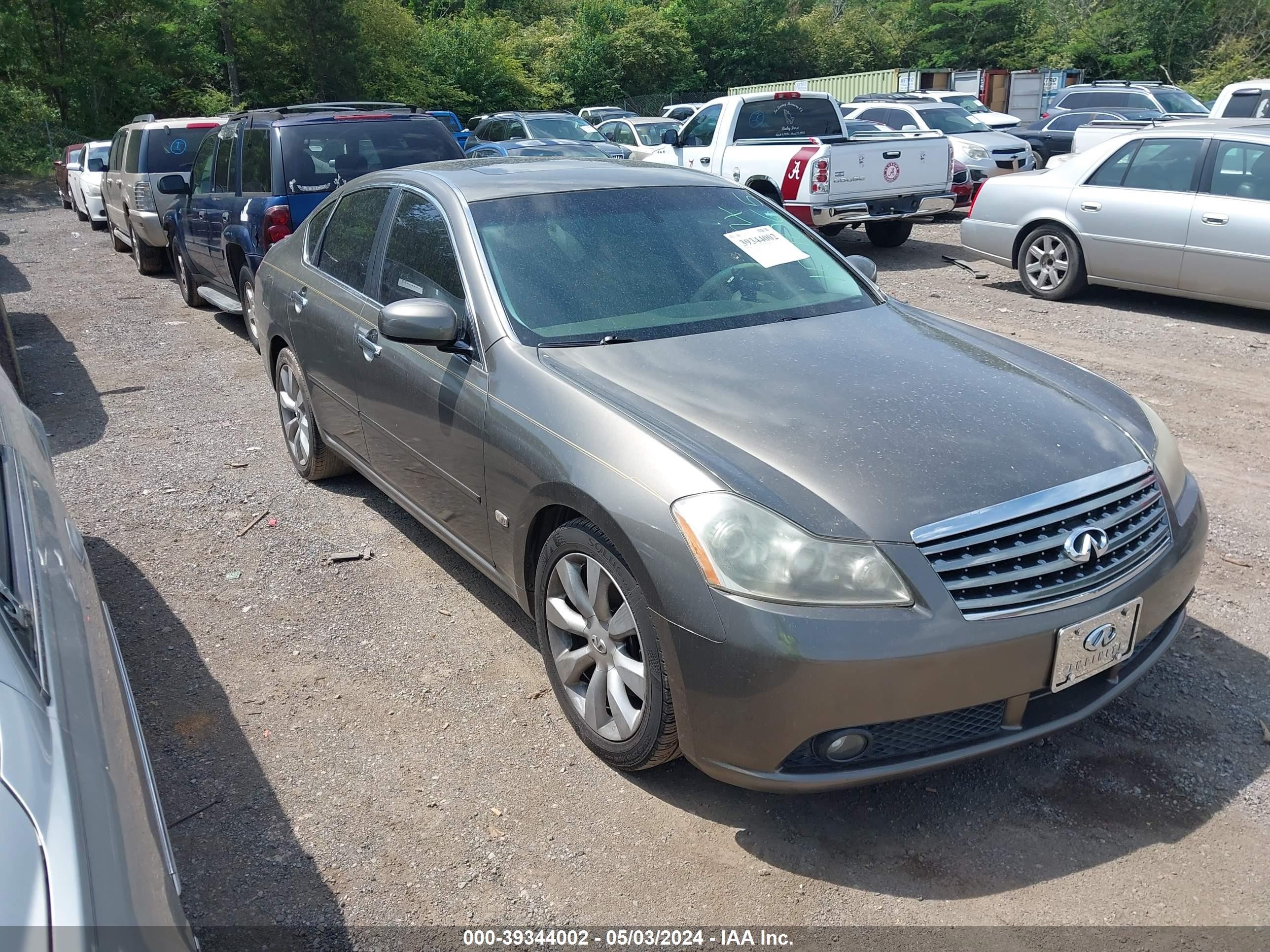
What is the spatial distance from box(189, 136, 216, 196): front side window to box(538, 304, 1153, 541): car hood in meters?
7.46

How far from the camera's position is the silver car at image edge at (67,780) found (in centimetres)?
148

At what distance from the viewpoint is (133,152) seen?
42.8ft

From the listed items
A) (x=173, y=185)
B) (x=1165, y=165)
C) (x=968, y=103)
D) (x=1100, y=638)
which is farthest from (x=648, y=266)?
(x=968, y=103)

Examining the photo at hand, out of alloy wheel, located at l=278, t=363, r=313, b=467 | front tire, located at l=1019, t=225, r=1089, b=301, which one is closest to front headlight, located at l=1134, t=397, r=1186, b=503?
alloy wheel, located at l=278, t=363, r=313, b=467

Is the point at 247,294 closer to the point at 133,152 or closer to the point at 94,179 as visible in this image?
the point at 133,152

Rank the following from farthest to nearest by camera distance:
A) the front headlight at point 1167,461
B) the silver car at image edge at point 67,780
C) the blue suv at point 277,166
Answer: the blue suv at point 277,166 → the front headlight at point 1167,461 → the silver car at image edge at point 67,780

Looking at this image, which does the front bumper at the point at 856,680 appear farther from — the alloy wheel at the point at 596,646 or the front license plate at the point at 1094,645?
the alloy wheel at the point at 596,646

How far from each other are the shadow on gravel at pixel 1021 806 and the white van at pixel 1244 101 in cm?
1237

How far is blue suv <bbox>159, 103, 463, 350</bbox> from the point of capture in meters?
8.16

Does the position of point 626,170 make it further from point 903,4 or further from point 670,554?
point 903,4

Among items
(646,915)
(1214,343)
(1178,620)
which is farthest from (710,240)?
(1214,343)

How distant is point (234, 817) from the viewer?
10.5 ft

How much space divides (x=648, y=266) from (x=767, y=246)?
2.06 feet

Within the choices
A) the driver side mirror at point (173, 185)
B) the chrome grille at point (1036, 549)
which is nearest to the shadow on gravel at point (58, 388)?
the driver side mirror at point (173, 185)
